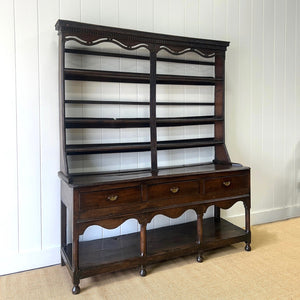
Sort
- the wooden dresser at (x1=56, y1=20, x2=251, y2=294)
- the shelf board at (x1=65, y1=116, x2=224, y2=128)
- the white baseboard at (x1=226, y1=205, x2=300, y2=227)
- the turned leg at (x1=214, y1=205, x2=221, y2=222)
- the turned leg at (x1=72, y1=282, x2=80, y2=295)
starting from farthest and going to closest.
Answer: the white baseboard at (x1=226, y1=205, x2=300, y2=227) < the turned leg at (x1=214, y1=205, x2=221, y2=222) < the shelf board at (x1=65, y1=116, x2=224, y2=128) < the wooden dresser at (x1=56, y1=20, x2=251, y2=294) < the turned leg at (x1=72, y1=282, x2=80, y2=295)

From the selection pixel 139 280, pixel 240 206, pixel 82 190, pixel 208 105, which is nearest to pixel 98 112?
pixel 82 190

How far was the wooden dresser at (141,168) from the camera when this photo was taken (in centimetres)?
225

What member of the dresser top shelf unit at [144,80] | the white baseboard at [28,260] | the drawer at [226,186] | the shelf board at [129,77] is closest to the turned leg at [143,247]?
the dresser top shelf unit at [144,80]

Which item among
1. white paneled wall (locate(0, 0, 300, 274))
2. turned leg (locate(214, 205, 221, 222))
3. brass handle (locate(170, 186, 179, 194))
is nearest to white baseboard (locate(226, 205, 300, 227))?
white paneled wall (locate(0, 0, 300, 274))

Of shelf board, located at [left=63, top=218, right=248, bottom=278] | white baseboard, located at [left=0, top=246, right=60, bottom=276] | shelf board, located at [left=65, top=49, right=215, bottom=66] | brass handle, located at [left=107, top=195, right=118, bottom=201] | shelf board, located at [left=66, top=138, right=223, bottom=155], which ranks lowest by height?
white baseboard, located at [left=0, top=246, right=60, bottom=276]

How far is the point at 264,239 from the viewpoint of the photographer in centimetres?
308

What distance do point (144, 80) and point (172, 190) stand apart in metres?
0.97

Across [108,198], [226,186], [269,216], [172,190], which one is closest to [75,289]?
[108,198]

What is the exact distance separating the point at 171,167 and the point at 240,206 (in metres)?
1.05

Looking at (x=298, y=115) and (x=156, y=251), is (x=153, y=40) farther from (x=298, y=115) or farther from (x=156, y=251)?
(x=298, y=115)

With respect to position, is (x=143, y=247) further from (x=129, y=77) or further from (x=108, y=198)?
(x=129, y=77)

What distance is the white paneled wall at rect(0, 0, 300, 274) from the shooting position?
240cm

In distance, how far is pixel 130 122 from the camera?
261 cm

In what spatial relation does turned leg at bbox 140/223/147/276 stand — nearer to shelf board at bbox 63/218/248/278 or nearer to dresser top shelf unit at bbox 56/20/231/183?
shelf board at bbox 63/218/248/278
